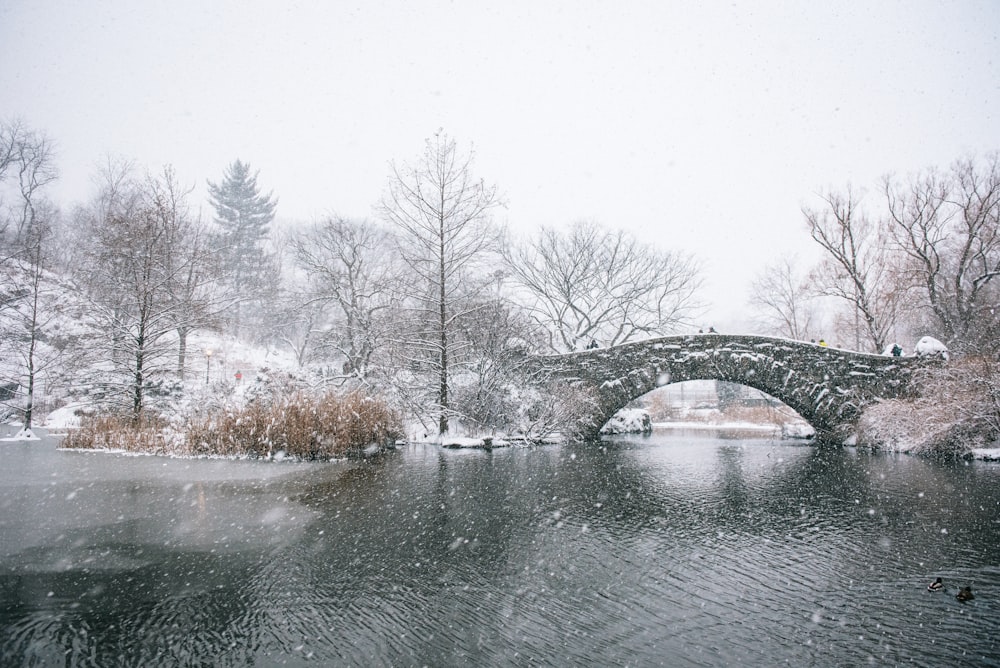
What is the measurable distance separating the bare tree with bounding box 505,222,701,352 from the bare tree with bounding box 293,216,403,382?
22.7 ft

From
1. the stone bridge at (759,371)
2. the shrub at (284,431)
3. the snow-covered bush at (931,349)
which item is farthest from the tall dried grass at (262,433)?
the snow-covered bush at (931,349)

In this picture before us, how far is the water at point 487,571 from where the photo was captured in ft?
10.1

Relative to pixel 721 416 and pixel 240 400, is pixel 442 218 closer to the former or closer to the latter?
pixel 240 400

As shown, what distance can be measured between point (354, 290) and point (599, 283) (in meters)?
11.6

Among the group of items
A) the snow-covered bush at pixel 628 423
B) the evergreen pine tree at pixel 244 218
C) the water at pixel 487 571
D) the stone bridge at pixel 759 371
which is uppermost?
the evergreen pine tree at pixel 244 218

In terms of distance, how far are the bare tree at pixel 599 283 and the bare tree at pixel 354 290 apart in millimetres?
6920

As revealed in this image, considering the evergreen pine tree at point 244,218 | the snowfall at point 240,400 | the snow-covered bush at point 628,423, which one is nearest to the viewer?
the snowfall at point 240,400

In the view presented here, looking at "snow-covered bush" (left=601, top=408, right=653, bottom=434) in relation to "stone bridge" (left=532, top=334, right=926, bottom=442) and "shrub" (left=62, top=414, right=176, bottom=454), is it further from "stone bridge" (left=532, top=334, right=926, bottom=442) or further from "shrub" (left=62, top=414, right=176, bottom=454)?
"shrub" (left=62, top=414, right=176, bottom=454)

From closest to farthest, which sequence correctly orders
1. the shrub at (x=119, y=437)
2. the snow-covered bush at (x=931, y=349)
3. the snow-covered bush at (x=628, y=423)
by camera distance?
1. the shrub at (x=119, y=437)
2. the snow-covered bush at (x=931, y=349)
3. the snow-covered bush at (x=628, y=423)

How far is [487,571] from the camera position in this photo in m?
4.40

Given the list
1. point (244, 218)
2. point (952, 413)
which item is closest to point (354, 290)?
point (952, 413)

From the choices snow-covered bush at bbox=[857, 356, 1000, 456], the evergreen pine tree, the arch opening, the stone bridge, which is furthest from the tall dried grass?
the evergreen pine tree

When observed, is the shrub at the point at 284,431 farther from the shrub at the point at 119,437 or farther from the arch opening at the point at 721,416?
the arch opening at the point at 721,416

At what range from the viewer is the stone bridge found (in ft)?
48.5
